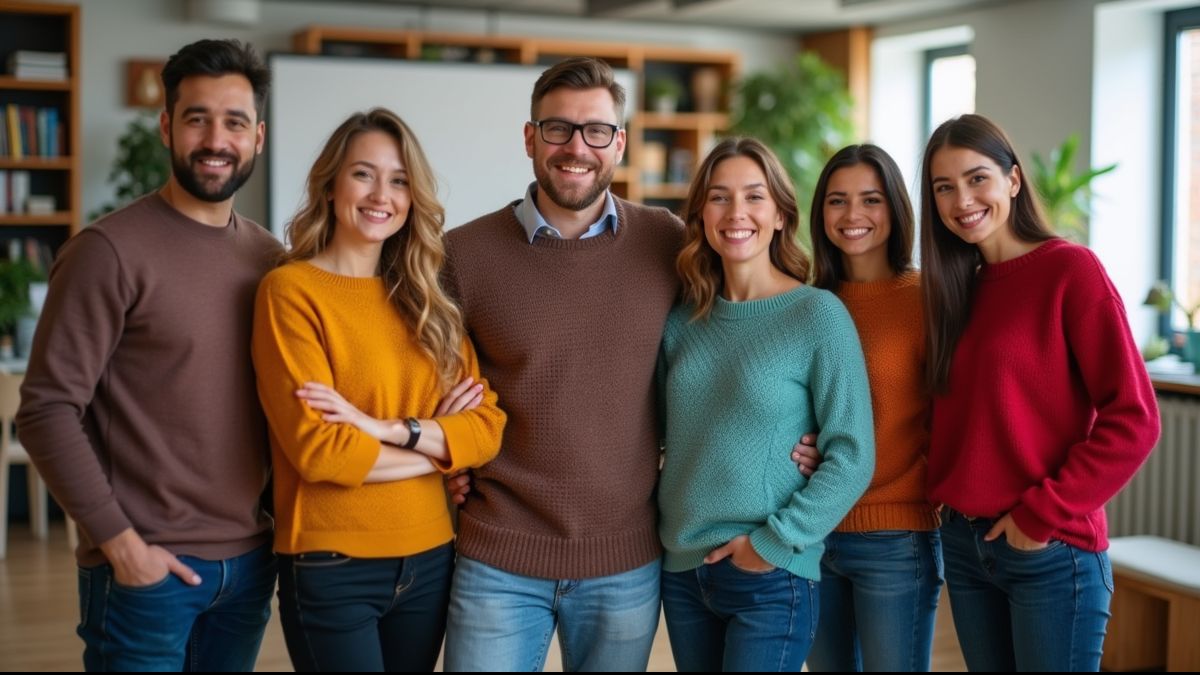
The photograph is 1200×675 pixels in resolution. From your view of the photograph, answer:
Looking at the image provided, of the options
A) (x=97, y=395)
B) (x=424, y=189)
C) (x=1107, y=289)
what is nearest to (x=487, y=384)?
(x=424, y=189)

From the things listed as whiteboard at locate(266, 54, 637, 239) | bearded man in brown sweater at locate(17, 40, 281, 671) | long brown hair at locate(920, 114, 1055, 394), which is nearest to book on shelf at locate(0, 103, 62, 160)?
whiteboard at locate(266, 54, 637, 239)

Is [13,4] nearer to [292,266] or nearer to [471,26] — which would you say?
[471,26]

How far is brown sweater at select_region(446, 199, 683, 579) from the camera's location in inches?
95.7

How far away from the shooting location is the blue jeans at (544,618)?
2.42 m

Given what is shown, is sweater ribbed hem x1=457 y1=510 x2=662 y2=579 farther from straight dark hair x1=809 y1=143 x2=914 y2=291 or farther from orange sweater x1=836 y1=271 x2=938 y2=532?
straight dark hair x1=809 y1=143 x2=914 y2=291

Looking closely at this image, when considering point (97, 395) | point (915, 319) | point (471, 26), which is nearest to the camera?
point (97, 395)

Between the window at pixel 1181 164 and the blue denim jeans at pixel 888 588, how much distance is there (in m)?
4.85

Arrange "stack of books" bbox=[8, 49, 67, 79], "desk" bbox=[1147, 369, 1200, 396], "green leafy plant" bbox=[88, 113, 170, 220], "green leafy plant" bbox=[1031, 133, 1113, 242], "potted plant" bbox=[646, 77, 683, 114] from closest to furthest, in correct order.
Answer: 1. "desk" bbox=[1147, 369, 1200, 396]
2. "green leafy plant" bbox=[1031, 133, 1113, 242]
3. "stack of books" bbox=[8, 49, 67, 79]
4. "green leafy plant" bbox=[88, 113, 170, 220]
5. "potted plant" bbox=[646, 77, 683, 114]

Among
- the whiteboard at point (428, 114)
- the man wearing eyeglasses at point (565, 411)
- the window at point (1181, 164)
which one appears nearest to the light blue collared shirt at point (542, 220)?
the man wearing eyeglasses at point (565, 411)

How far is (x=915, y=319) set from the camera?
8.50 ft

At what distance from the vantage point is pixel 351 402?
2301 mm

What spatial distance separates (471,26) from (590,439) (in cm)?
656

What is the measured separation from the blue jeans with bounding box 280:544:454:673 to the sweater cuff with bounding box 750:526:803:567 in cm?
61

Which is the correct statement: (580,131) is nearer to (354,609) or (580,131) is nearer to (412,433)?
(412,433)
